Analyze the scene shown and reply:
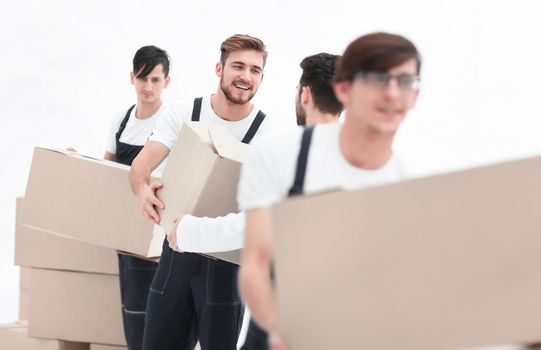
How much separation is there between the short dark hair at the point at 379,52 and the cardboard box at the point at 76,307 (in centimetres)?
212

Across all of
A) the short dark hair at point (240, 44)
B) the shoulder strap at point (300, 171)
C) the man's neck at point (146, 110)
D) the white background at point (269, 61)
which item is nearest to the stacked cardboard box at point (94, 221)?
the short dark hair at point (240, 44)

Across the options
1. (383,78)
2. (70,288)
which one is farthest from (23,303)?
(383,78)

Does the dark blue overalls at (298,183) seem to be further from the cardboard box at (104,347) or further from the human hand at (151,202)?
the cardboard box at (104,347)

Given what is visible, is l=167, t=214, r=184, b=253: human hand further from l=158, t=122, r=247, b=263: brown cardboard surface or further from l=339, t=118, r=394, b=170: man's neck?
l=339, t=118, r=394, b=170: man's neck

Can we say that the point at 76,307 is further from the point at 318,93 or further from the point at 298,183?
the point at 298,183

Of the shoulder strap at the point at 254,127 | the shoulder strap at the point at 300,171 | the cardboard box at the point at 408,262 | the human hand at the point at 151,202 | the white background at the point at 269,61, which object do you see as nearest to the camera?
the cardboard box at the point at 408,262

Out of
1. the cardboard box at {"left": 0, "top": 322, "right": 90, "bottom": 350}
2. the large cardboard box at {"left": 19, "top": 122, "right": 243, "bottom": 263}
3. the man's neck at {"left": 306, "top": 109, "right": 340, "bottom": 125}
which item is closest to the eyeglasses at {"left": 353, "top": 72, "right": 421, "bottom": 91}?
the man's neck at {"left": 306, "top": 109, "right": 340, "bottom": 125}

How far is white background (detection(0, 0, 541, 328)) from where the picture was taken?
233 inches

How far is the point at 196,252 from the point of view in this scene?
2350 millimetres

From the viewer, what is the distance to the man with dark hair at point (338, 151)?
1.40 m

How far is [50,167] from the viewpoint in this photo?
9.61ft

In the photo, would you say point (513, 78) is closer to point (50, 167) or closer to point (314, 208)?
point (50, 167)

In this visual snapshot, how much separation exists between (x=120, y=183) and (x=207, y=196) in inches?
24.6

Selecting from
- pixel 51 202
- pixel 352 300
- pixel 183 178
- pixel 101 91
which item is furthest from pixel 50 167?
pixel 101 91
